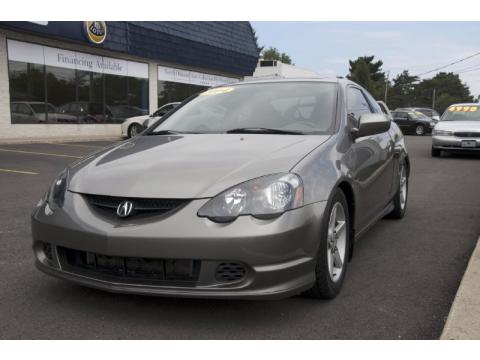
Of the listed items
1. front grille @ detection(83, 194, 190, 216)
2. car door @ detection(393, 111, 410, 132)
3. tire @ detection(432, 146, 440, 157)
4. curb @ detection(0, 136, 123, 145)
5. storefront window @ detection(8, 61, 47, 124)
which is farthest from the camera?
car door @ detection(393, 111, 410, 132)

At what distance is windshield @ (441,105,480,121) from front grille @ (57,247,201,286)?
12943 mm

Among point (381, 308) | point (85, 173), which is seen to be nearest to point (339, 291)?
point (381, 308)

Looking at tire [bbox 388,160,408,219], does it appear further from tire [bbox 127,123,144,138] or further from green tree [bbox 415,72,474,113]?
green tree [bbox 415,72,474,113]

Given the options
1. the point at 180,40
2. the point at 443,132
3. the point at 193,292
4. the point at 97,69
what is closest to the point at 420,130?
the point at 180,40

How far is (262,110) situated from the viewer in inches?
154

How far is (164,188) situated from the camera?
2.75m

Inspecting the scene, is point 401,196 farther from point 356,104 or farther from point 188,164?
point 188,164

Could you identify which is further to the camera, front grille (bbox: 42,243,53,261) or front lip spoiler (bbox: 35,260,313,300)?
front grille (bbox: 42,243,53,261)

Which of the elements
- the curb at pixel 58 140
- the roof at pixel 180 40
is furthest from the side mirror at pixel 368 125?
the roof at pixel 180 40

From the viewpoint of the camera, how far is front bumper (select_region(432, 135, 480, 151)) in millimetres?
12988

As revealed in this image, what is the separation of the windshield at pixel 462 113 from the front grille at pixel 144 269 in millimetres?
12943

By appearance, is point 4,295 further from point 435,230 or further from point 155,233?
point 435,230

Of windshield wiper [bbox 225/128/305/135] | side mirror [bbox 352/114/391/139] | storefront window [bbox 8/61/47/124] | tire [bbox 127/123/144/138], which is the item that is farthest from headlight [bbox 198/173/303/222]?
tire [bbox 127/123/144/138]
